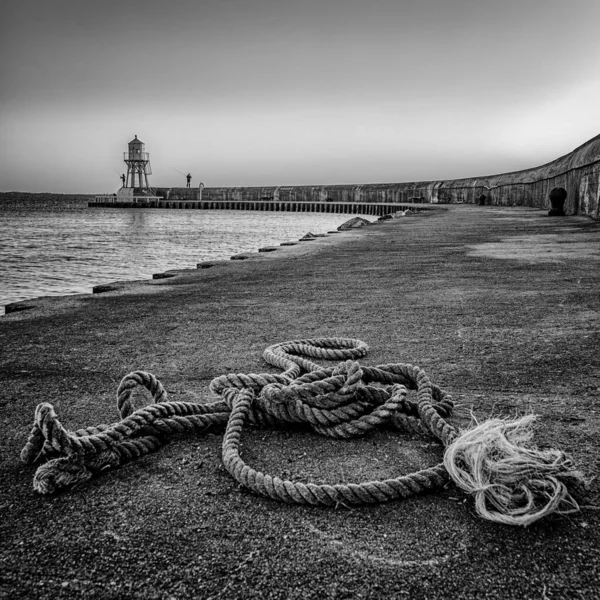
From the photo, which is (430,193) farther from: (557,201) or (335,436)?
(335,436)

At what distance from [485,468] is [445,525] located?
20 cm

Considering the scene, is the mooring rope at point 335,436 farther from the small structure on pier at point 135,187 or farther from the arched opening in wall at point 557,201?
the small structure on pier at point 135,187

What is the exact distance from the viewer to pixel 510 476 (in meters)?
1.39

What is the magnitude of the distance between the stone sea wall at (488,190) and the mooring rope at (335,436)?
1216 centimetres

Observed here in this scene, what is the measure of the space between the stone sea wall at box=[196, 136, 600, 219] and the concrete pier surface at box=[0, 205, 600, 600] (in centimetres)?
1068

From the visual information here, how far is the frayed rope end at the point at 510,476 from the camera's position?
1.33 m

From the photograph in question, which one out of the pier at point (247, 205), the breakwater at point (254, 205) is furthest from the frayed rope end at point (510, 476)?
the pier at point (247, 205)

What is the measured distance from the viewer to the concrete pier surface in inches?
46.4

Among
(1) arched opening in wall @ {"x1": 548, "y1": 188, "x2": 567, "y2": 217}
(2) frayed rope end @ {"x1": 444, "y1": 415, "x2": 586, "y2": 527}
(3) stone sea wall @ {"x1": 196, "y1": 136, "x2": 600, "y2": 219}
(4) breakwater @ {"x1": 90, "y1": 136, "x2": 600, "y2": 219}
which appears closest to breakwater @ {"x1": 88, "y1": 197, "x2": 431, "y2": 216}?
(4) breakwater @ {"x1": 90, "y1": 136, "x2": 600, "y2": 219}

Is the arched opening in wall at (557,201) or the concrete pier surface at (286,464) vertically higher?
the arched opening in wall at (557,201)

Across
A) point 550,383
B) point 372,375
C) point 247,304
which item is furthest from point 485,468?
point 247,304

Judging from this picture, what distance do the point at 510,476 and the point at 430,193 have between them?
50863mm

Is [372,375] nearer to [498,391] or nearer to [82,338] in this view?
[498,391]

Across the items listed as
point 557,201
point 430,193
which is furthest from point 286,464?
point 430,193
